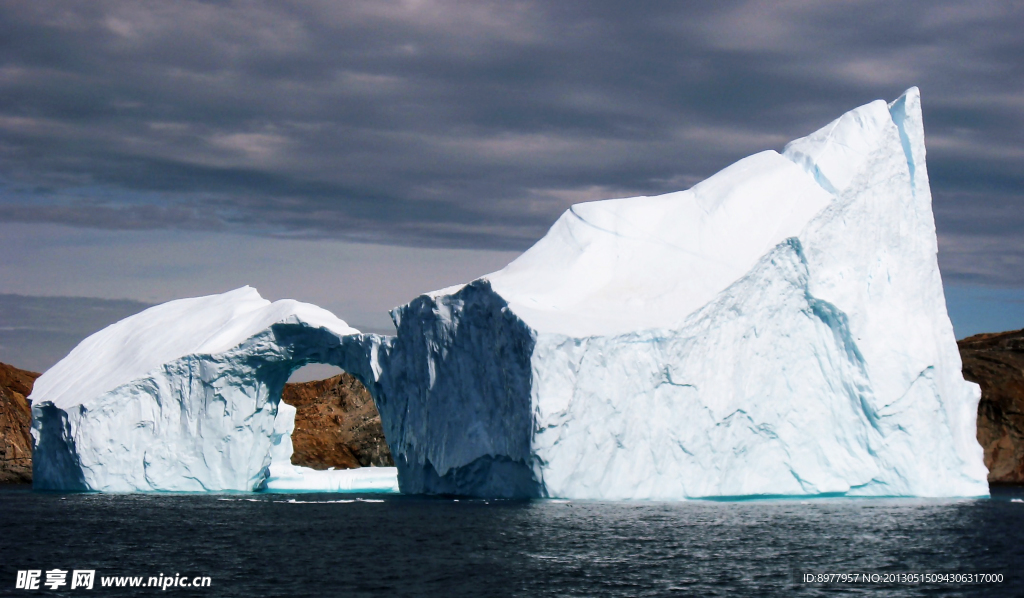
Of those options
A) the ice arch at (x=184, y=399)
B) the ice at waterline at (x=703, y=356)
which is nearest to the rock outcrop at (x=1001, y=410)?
the ice at waterline at (x=703, y=356)

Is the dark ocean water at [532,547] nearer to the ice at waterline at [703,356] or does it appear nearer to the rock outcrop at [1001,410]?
the ice at waterline at [703,356]

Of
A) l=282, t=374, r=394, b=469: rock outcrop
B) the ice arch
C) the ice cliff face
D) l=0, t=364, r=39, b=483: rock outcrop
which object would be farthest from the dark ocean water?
l=282, t=374, r=394, b=469: rock outcrop

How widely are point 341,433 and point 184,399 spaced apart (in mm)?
25753

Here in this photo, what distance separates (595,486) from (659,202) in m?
7.57

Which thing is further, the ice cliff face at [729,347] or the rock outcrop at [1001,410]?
the rock outcrop at [1001,410]

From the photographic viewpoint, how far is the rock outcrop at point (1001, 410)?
47750 millimetres

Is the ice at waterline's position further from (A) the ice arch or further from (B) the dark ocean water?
(B) the dark ocean water

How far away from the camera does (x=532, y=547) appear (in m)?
16.4

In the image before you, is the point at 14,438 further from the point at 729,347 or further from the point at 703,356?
the point at 729,347

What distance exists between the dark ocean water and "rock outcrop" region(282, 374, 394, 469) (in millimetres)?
28407

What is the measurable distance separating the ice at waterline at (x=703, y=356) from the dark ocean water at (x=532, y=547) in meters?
0.92

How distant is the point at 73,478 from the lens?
29.4 metres

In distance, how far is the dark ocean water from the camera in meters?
13.5

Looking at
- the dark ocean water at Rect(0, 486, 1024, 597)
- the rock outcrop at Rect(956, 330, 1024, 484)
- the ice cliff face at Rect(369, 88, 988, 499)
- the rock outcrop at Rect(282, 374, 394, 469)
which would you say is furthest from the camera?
the rock outcrop at Rect(282, 374, 394, 469)
